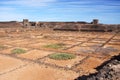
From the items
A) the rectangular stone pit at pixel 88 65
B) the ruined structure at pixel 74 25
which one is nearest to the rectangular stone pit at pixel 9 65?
the rectangular stone pit at pixel 88 65

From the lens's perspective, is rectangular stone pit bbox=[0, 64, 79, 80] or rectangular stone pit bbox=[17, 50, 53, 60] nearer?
rectangular stone pit bbox=[0, 64, 79, 80]

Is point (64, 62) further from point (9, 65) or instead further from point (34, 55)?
point (9, 65)

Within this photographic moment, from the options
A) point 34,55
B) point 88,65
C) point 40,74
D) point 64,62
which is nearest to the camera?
point 40,74

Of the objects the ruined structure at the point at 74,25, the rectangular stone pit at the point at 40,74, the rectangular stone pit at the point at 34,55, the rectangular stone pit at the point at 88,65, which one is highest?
the ruined structure at the point at 74,25

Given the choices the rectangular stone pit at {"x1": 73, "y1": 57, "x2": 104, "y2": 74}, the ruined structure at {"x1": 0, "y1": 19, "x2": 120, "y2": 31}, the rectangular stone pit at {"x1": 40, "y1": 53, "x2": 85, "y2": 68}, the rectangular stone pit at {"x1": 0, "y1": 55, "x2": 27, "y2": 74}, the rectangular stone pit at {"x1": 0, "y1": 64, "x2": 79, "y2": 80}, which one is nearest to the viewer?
the rectangular stone pit at {"x1": 0, "y1": 64, "x2": 79, "y2": 80}

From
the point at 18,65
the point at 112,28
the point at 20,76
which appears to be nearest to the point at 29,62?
the point at 18,65

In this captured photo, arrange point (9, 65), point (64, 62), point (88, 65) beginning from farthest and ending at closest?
point (64, 62) < point (9, 65) < point (88, 65)

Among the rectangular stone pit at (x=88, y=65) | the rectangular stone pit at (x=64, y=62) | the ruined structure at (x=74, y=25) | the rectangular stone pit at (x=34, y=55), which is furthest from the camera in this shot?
→ the ruined structure at (x=74, y=25)

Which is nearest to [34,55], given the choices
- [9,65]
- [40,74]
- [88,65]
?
[9,65]

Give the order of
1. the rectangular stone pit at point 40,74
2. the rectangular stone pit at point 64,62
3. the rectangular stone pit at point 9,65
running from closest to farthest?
the rectangular stone pit at point 40,74 → the rectangular stone pit at point 9,65 → the rectangular stone pit at point 64,62

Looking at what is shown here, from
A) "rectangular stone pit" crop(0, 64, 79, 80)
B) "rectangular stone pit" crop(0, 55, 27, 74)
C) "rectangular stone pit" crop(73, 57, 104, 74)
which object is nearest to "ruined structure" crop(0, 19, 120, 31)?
"rectangular stone pit" crop(73, 57, 104, 74)

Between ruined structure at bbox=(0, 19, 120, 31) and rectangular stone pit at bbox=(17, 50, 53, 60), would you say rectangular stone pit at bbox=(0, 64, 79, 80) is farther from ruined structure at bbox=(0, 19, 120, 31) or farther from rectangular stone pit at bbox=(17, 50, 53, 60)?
ruined structure at bbox=(0, 19, 120, 31)

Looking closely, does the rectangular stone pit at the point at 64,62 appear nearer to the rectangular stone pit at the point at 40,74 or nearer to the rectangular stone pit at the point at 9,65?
the rectangular stone pit at the point at 40,74

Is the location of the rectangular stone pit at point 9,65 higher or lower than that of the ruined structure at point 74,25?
lower
